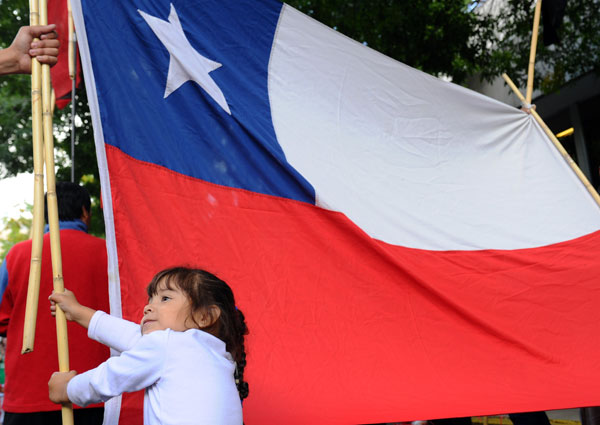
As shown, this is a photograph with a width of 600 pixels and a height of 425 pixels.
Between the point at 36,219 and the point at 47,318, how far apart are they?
0.99 metres

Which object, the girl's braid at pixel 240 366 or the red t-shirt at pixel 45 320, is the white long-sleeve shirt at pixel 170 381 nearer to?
the girl's braid at pixel 240 366

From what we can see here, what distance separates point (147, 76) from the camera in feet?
9.64

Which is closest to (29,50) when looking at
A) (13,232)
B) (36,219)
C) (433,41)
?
(36,219)

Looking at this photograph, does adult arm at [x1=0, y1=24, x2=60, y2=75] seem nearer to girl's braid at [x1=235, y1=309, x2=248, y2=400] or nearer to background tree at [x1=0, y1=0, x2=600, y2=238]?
girl's braid at [x1=235, y1=309, x2=248, y2=400]

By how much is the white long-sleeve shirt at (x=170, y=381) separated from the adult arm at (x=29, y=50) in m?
1.25

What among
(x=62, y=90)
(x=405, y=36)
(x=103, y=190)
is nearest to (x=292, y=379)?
(x=103, y=190)

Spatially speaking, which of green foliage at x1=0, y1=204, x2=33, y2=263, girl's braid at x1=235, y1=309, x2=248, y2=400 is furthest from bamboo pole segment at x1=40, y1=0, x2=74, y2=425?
green foliage at x1=0, y1=204, x2=33, y2=263

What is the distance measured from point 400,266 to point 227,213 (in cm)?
88

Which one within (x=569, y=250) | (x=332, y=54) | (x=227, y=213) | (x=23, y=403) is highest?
(x=332, y=54)

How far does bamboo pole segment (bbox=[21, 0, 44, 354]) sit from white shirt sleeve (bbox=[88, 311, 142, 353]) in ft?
0.68

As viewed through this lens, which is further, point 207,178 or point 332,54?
point 332,54

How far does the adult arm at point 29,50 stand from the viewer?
2.59 meters

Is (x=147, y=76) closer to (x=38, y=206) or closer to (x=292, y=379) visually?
(x=38, y=206)

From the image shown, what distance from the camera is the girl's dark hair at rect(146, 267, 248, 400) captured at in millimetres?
2361
